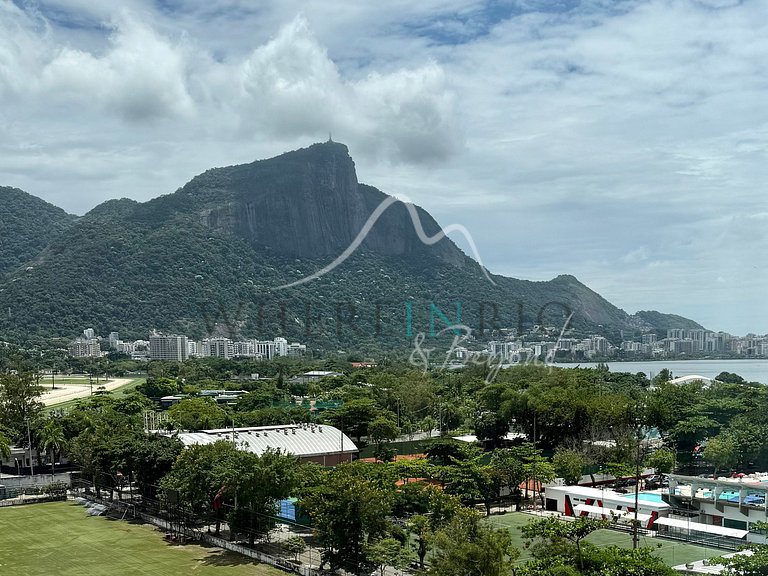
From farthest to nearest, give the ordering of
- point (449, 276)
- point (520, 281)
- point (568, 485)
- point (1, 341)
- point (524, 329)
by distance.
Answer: point (520, 281)
point (449, 276)
point (524, 329)
point (1, 341)
point (568, 485)

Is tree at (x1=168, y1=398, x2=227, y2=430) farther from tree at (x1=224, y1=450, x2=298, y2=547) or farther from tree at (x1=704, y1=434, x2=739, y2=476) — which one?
tree at (x1=704, y1=434, x2=739, y2=476)

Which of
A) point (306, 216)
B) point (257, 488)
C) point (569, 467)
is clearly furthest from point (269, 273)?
point (257, 488)

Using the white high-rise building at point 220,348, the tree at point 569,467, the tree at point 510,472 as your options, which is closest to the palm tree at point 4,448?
the tree at point 510,472

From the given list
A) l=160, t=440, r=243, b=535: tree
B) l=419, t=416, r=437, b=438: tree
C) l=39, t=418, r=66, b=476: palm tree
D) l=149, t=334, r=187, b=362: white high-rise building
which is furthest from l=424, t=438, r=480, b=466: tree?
l=149, t=334, r=187, b=362: white high-rise building

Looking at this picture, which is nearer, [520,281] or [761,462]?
[761,462]

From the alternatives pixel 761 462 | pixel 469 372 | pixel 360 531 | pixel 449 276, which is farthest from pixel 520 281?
pixel 360 531

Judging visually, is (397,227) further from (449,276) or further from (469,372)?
(469,372)
